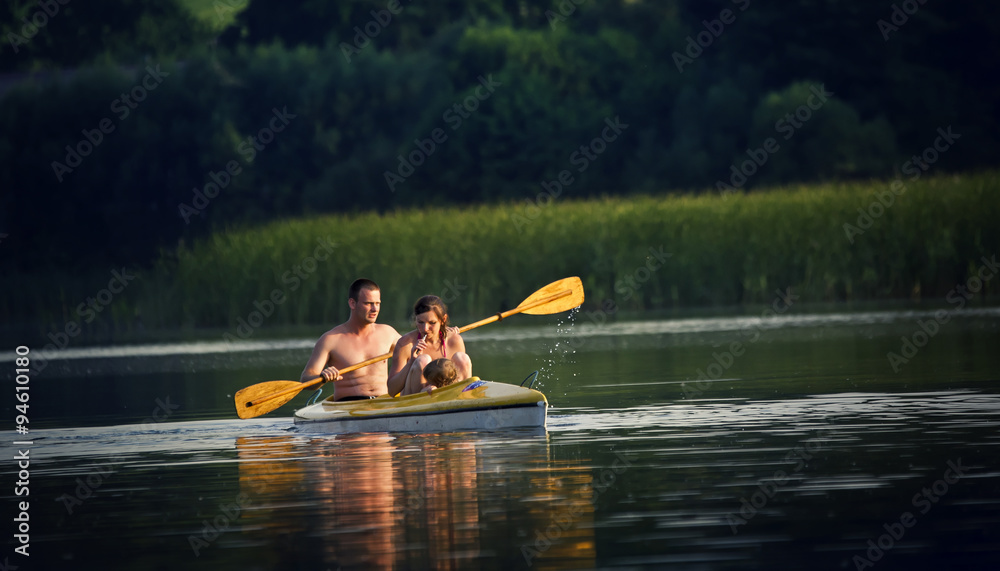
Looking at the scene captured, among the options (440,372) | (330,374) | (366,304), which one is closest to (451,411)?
(440,372)

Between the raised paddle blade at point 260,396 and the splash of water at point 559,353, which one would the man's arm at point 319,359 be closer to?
the raised paddle blade at point 260,396

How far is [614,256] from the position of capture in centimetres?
2612

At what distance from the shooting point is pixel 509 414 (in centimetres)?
1096

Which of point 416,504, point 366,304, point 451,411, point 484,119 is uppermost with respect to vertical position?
point 484,119

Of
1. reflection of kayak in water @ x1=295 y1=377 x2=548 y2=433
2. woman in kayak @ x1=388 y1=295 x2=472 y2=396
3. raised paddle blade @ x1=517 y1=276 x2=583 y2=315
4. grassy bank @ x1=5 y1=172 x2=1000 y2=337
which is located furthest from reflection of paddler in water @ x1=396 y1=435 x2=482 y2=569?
grassy bank @ x1=5 y1=172 x2=1000 y2=337

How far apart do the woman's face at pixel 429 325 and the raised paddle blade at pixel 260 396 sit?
4.50 ft

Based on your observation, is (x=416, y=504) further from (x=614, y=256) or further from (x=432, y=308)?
(x=614, y=256)

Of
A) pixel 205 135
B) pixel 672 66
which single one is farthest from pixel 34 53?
pixel 672 66

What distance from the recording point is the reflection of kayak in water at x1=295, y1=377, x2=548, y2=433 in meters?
10.9

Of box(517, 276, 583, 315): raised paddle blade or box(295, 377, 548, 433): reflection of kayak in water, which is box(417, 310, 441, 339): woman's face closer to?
box(295, 377, 548, 433): reflection of kayak in water

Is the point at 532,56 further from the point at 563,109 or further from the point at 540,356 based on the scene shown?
the point at 540,356

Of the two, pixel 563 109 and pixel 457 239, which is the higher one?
pixel 563 109

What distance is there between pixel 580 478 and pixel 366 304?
158 inches

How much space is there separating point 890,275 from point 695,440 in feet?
51.3
